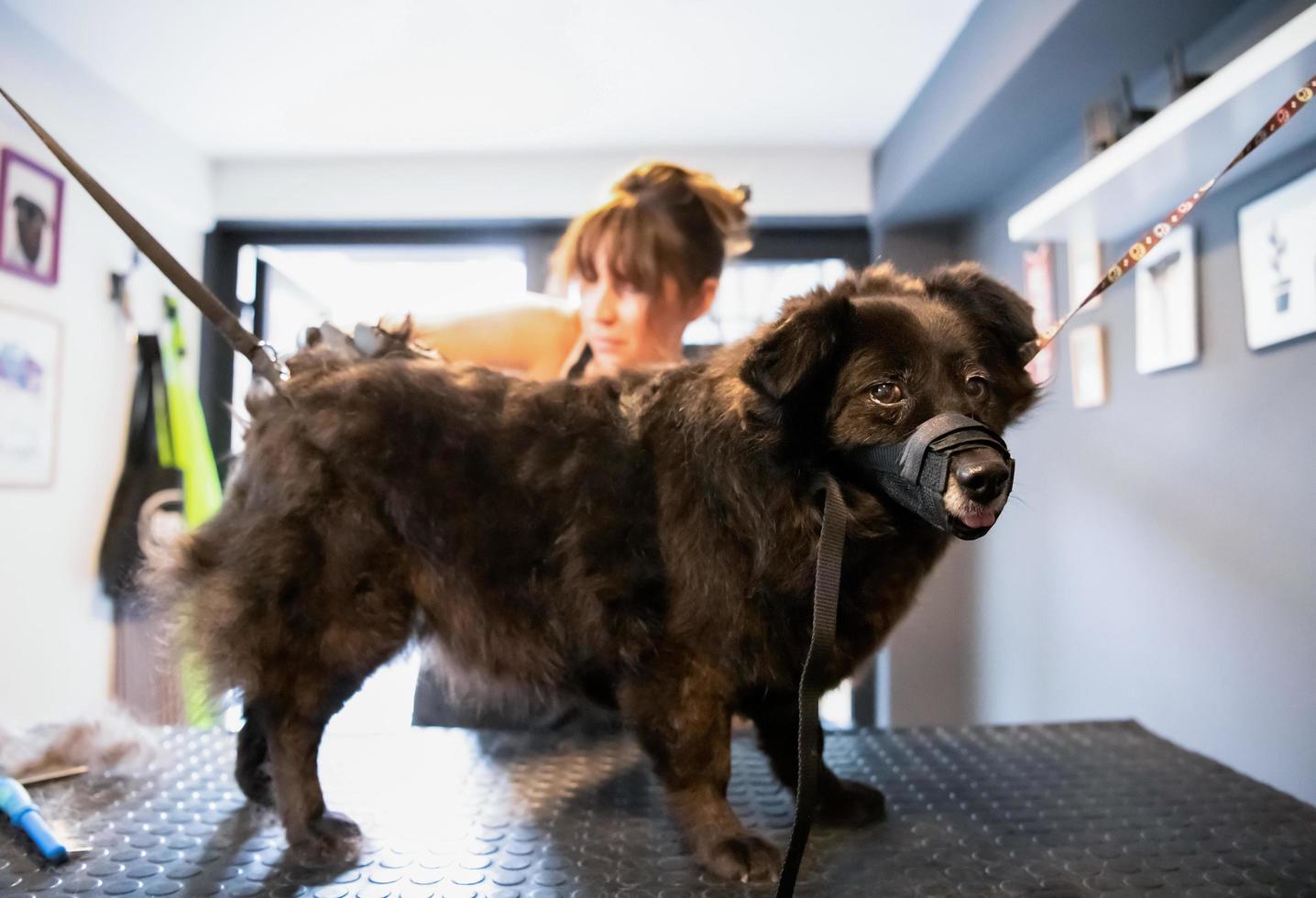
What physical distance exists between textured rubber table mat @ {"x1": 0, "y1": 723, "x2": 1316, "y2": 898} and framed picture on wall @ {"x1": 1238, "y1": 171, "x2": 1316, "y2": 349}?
840 mm

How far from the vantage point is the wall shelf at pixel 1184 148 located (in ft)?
4.26

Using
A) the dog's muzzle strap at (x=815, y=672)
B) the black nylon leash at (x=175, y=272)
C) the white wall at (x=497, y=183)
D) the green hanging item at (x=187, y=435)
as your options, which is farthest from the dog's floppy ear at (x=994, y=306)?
the green hanging item at (x=187, y=435)

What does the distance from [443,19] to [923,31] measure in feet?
5.04

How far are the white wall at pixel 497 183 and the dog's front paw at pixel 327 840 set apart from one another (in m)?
3.00

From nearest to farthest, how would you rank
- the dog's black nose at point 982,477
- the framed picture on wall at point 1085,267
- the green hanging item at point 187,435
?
1. the dog's black nose at point 982,477
2. the framed picture on wall at point 1085,267
3. the green hanging item at point 187,435

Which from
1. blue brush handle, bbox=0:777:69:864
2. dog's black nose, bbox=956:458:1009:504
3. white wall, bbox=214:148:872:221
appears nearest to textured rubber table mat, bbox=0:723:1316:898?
blue brush handle, bbox=0:777:69:864

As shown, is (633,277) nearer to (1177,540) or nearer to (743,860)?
(743,860)

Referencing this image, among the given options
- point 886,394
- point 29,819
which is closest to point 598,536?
point 886,394

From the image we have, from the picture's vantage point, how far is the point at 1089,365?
248 cm

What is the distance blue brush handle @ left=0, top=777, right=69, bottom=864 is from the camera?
113cm

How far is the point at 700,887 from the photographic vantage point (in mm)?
1066

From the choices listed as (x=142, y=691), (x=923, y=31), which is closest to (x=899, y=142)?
(x=923, y=31)

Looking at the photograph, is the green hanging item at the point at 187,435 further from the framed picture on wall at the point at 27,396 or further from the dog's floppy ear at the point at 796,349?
the dog's floppy ear at the point at 796,349

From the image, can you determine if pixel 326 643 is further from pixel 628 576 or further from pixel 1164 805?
pixel 1164 805
